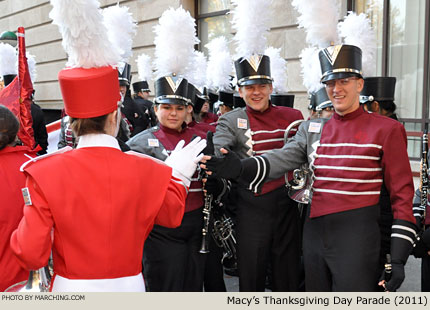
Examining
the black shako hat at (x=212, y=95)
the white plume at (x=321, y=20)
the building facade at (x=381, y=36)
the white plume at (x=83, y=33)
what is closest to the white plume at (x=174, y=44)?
the white plume at (x=321, y=20)

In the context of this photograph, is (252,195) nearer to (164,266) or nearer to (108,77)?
(164,266)

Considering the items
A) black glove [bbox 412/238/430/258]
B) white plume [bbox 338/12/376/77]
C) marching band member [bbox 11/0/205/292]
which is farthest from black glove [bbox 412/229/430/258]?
marching band member [bbox 11/0/205/292]

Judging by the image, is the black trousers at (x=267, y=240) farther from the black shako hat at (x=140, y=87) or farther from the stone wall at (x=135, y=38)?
the black shako hat at (x=140, y=87)

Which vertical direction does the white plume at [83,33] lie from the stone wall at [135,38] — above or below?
below

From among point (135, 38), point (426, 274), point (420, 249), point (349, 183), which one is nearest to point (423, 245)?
point (420, 249)

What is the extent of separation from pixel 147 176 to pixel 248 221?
5.70 feet

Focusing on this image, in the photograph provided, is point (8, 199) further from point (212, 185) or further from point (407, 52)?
→ point (407, 52)

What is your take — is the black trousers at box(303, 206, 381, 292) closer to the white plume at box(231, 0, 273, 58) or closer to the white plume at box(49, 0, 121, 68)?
the white plume at box(49, 0, 121, 68)

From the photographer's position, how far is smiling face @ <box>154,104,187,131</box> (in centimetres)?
370

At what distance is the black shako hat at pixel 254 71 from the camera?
393 cm

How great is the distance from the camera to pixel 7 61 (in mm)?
6531

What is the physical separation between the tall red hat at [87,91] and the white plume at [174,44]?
2.01m

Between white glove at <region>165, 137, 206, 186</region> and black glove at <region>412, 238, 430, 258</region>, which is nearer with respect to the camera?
white glove at <region>165, 137, 206, 186</region>
